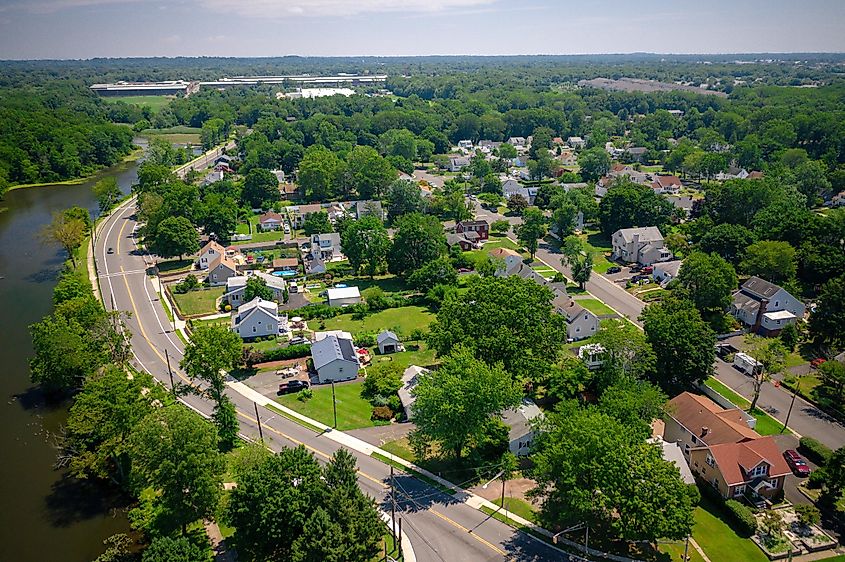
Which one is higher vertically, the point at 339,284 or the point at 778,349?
the point at 778,349

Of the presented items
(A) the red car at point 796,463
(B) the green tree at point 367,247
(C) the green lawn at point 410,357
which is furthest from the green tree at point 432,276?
(A) the red car at point 796,463

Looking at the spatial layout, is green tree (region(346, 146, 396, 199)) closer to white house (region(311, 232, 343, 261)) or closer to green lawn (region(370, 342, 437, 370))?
white house (region(311, 232, 343, 261))

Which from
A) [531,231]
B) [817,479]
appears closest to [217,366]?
[817,479]

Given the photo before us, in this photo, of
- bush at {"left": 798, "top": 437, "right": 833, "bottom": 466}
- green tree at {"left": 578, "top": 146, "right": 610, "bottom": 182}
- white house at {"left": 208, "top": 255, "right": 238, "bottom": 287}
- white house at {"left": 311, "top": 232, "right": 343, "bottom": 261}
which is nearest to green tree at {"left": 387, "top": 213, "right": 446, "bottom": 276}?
white house at {"left": 311, "top": 232, "right": 343, "bottom": 261}

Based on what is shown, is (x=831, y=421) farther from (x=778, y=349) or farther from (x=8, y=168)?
(x=8, y=168)

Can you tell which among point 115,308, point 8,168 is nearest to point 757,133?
→ point 115,308
